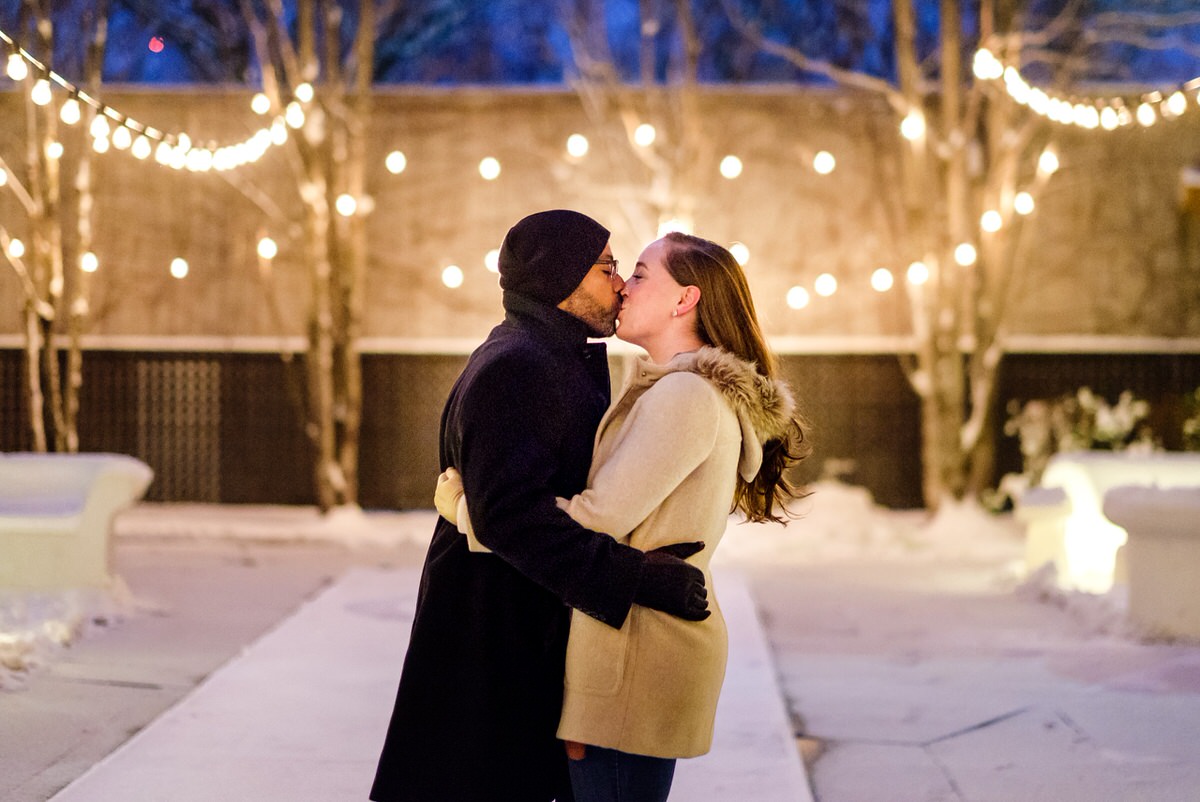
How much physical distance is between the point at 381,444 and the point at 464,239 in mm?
2312

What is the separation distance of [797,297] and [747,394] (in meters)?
10.6

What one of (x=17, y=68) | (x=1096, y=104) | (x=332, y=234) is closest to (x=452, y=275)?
(x=332, y=234)

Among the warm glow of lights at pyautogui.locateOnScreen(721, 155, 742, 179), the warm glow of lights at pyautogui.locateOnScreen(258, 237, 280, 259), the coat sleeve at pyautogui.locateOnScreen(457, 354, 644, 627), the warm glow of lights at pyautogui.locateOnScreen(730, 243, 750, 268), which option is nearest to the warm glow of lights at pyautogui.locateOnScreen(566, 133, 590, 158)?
the warm glow of lights at pyautogui.locateOnScreen(721, 155, 742, 179)

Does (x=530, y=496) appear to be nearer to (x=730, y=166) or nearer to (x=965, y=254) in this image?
(x=965, y=254)

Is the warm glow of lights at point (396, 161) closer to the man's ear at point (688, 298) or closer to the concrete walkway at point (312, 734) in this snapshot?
the concrete walkway at point (312, 734)

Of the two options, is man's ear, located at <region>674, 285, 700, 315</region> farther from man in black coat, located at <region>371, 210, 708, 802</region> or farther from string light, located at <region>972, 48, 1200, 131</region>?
string light, located at <region>972, 48, 1200, 131</region>

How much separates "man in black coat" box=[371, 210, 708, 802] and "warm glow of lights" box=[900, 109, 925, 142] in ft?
32.6

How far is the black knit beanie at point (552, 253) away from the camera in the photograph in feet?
8.57

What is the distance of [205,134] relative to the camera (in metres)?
13.4

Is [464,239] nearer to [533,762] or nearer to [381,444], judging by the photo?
[381,444]

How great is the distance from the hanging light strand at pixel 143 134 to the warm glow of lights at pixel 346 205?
313cm

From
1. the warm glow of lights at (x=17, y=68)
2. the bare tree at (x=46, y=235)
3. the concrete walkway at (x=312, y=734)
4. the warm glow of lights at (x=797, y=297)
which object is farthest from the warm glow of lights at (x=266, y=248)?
the concrete walkway at (x=312, y=734)

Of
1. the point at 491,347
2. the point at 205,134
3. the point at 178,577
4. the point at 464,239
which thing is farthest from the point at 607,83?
the point at 491,347

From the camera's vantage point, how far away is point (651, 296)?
2.63 m
